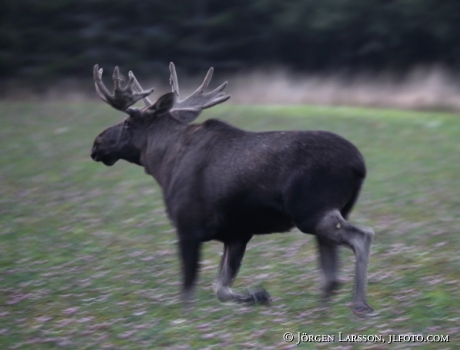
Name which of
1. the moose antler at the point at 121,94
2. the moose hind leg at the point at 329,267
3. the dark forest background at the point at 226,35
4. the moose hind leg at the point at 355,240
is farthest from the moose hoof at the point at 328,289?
the dark forest background at the point at 226,35

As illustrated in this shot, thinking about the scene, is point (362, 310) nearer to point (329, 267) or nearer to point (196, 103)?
point (329, 267)

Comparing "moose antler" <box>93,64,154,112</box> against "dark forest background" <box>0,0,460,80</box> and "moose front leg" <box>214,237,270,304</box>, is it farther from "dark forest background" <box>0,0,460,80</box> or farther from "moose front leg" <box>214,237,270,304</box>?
"dark forest background" <box>0,0,460,80</box>

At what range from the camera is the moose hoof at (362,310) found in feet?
→ 21.7

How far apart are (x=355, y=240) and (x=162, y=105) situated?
2.74 meters

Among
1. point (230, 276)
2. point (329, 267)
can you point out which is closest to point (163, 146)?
point (230, 276)

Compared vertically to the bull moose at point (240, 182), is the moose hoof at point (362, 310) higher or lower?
lower

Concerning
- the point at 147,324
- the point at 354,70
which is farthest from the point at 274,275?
the point at 354,70

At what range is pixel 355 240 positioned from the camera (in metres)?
6.56

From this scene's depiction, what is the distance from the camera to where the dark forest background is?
31.4 meters

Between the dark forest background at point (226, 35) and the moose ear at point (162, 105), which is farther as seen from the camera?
the dark forest background at point (226, 35)

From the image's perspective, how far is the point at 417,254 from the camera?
8844 millimetres

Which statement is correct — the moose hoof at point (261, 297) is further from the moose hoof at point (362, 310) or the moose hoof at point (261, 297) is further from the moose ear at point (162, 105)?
the moose ear at point (162, 105)

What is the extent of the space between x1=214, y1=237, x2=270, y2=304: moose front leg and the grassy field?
0.46ft

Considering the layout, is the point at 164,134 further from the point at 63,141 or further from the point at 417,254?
A: the point at 63,141
